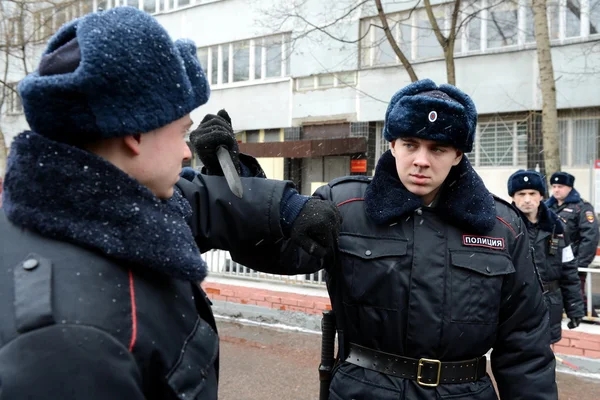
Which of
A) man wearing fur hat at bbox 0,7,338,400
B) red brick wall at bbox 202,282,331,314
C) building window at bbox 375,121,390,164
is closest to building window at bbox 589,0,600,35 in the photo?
building window at bbox 375,121,390,164

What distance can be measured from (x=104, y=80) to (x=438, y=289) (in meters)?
1.54

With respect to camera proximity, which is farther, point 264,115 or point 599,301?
point 264,115

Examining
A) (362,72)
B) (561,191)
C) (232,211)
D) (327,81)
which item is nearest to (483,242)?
(232,211)

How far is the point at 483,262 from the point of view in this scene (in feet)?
7.22

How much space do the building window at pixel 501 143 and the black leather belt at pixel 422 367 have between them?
44.4 ft

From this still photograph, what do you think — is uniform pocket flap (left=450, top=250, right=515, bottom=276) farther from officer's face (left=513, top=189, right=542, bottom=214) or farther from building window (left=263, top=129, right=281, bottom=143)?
building window (left=263, top=129, right=281, bottom=143)

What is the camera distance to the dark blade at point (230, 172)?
5.74 feet

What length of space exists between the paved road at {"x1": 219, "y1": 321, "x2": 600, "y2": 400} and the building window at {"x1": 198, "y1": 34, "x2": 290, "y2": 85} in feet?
43.6

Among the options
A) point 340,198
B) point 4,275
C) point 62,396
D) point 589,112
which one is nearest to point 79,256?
point 4,275

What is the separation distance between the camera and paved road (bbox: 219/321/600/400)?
482 centimetres

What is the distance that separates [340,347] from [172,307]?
1320 mm

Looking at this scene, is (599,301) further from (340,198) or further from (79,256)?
(79,256)

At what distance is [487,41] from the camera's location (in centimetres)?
1522

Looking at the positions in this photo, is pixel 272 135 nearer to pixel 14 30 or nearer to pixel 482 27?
pixel 482 27
